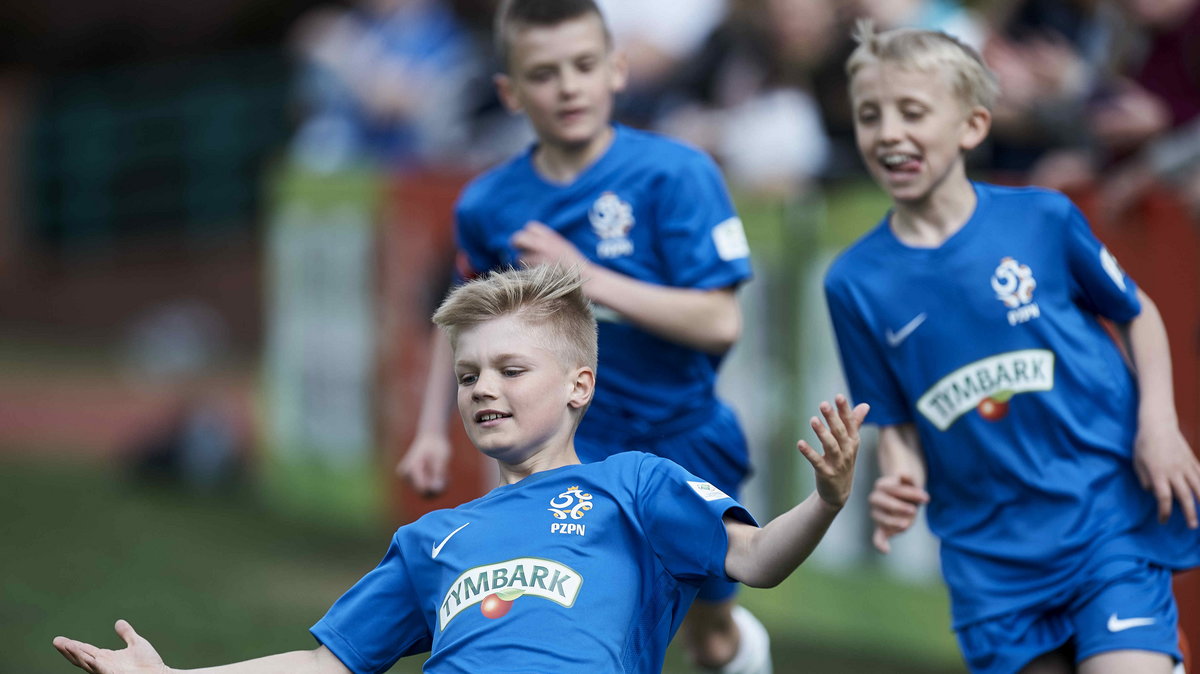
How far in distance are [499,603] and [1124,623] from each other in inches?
60.5

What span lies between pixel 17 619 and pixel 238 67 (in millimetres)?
11850

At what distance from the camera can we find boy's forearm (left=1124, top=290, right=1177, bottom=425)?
12.8 feet

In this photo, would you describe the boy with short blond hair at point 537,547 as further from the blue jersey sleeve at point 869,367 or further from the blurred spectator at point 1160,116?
the blurred spectator at point 1160,116

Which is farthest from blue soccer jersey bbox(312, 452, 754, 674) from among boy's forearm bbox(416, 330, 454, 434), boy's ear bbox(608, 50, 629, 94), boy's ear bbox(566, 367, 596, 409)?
boy's ear bbox(608, 50, 629, 94)

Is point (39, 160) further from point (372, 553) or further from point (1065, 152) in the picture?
point (1065, 152)

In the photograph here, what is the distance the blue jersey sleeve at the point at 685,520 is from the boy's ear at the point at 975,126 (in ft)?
4.20

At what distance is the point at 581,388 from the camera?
3.51 meters

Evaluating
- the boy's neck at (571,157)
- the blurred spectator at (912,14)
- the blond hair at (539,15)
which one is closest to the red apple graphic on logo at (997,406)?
the boy's neck at (571,157)

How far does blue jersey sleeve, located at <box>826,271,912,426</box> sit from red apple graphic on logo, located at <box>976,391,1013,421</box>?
0.22 metres

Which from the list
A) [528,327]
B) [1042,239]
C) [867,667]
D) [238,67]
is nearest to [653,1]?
[867,667]

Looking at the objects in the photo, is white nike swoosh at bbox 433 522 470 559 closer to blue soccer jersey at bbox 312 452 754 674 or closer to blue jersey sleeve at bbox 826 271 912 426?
blue soccer jersey at bbox 312 452 754 674

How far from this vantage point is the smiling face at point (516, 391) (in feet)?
11.1

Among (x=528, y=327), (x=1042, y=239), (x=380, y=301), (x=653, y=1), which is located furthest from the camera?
(x=380, y=301)

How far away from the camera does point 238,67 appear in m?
18.2
